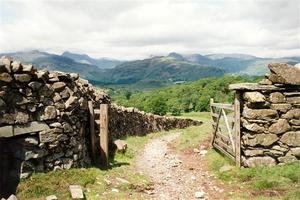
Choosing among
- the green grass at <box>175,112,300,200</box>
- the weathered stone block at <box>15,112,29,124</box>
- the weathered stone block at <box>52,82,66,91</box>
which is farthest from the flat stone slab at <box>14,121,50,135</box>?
the green grass at <box>175,112,300,200</box>

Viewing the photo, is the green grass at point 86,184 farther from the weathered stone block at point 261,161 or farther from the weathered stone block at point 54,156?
the weathered stone block at point 261,161

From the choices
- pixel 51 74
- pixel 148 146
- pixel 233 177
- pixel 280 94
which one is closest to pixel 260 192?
pixel 233 177

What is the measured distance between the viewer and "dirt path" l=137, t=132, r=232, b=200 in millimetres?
11352

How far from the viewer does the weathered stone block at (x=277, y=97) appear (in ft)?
42.5

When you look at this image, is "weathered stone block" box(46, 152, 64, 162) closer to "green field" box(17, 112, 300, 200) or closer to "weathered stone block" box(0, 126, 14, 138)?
"green field" box(17, 112, 300, 200)

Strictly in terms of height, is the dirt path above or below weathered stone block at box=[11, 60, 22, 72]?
below

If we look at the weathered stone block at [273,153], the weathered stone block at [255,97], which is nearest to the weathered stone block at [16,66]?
the weathered stone block at [255,97]

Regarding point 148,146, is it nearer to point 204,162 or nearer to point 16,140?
point 204,162

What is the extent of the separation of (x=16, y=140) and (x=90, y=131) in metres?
3.34

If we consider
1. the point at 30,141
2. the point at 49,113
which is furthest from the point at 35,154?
the point at 49,113

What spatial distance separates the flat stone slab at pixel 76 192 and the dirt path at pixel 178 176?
7.80 feet

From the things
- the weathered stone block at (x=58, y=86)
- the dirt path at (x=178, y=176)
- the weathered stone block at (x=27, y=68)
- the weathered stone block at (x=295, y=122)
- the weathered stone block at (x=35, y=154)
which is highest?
the weathered stone block at (x=27, y=68)

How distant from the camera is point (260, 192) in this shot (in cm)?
1084

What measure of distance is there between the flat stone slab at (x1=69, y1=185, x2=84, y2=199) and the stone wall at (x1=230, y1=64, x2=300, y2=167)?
638 centimetres
